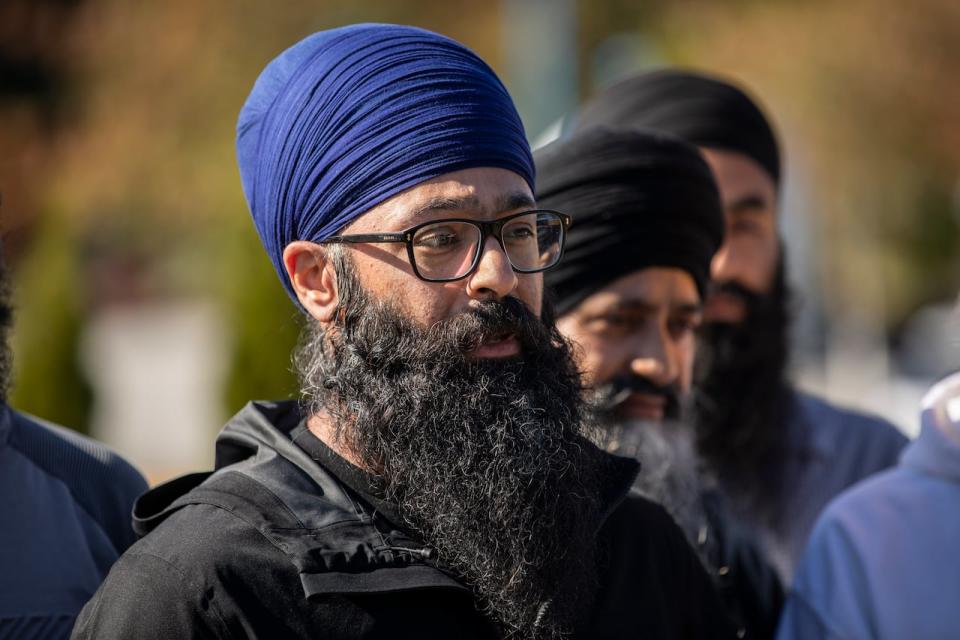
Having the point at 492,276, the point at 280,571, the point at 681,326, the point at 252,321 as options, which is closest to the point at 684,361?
the point at 681,326

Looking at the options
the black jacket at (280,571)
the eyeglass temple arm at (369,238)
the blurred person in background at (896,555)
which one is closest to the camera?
the black jacket at (280,571)

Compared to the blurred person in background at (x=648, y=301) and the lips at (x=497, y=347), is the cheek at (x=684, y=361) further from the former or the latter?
the lips at (x=497, y=347)

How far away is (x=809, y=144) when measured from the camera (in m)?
23.6

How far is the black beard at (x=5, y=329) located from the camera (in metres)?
2.54

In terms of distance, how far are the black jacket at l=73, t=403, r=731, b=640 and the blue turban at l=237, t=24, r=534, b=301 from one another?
0.47 m

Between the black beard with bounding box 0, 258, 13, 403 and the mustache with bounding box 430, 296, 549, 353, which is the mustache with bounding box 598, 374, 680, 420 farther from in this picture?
the black beard with bounding box 0, 258, 13, 403

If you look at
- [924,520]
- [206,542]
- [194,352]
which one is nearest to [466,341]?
[206,542]

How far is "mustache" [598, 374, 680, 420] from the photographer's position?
3.10 m

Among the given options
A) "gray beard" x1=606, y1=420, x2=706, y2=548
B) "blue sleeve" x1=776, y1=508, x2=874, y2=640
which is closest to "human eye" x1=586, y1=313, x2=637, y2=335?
"gray beard" x1=606, y1=420, x2=706, y2=548

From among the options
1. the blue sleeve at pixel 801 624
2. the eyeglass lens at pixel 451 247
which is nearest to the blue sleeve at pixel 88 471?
the eyeglass lens at pixel 451 247

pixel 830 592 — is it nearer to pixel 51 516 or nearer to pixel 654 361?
pixel 654 361

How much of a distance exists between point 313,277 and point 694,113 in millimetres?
2059

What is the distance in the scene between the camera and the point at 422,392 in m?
2.31

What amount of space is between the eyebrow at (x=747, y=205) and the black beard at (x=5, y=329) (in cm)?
238
